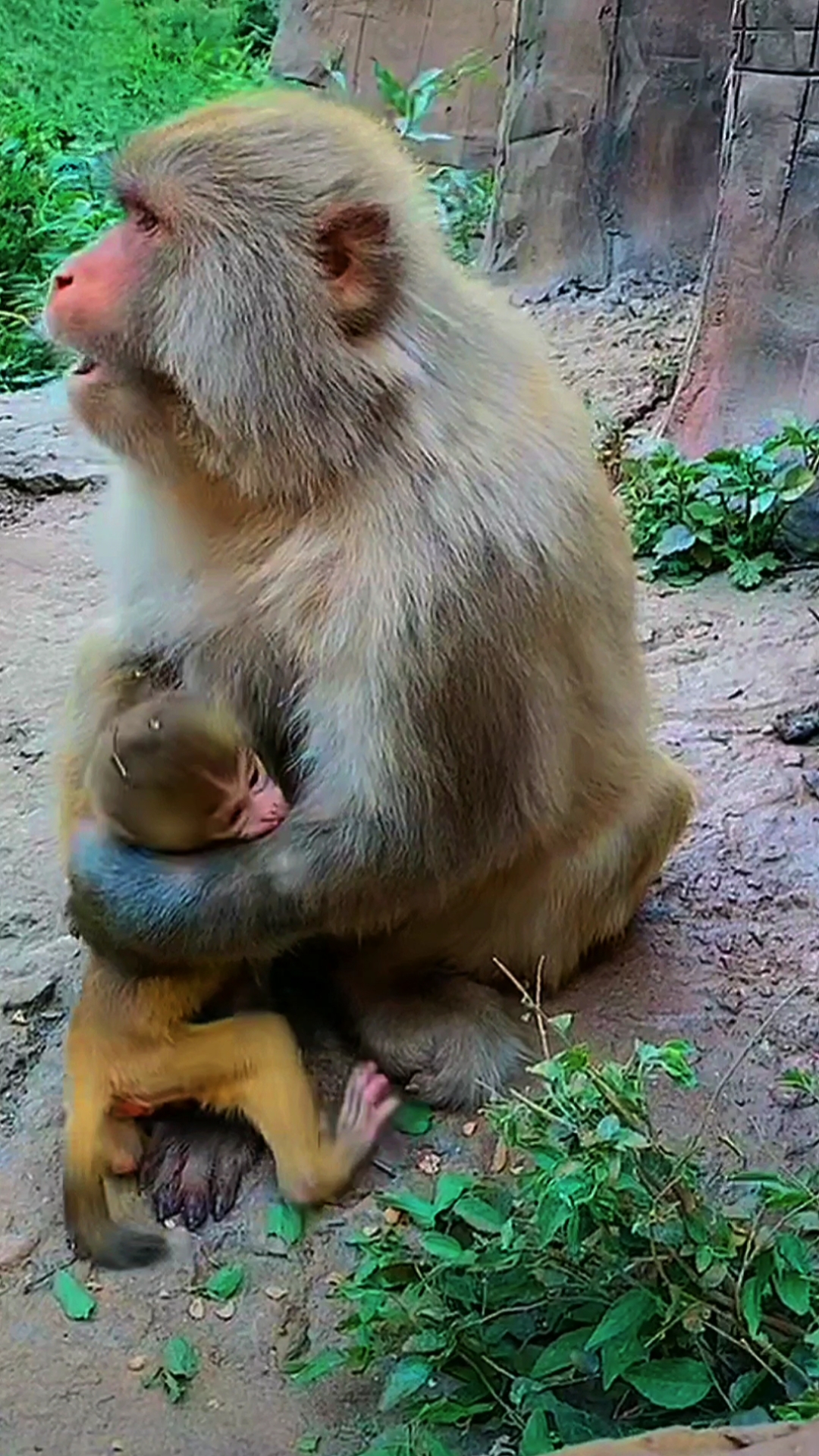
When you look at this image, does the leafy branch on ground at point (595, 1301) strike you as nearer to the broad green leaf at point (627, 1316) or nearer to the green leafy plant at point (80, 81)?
the broad green leaf at point (627, 1316)

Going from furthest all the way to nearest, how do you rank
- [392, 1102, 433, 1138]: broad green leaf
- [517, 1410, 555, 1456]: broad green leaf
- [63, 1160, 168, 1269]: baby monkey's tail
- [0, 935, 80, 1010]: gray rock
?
[0, 935, 80, 1010]: gray rock < [392, 1102, 433, 1138]: broad green leaf < [63, 1160, 168, 1269]: baby monkey's tail < [517, 1410, 555, 1456]: broad green leaf

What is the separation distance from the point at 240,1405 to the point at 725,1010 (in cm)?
118

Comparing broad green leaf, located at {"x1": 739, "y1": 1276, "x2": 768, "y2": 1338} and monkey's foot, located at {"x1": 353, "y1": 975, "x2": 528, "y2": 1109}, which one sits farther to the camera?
monkey's foot, located at {"x1": 353, "y1": 975, "x2": 528, "y2": 1109}

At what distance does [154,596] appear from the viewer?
3.06m

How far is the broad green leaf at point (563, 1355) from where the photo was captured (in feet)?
8.23

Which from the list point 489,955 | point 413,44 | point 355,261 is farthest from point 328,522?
point 413,44

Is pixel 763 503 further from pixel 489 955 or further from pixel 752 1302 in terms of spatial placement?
pixel 752 1302

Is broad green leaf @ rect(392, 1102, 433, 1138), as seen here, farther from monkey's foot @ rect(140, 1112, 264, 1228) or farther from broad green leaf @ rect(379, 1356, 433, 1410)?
broad green leaf @ rect(379, 1356, 433, 1410)

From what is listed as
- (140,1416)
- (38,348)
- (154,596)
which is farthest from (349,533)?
(38,348)

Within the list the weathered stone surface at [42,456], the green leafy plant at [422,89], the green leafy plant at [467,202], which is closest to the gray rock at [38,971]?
the weathered stone surface at [42,456]

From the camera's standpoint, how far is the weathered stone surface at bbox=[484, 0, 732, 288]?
6.38 m

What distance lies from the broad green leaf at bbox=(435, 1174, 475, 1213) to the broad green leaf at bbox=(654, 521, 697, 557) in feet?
8.88

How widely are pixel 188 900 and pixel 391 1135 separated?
57 cm

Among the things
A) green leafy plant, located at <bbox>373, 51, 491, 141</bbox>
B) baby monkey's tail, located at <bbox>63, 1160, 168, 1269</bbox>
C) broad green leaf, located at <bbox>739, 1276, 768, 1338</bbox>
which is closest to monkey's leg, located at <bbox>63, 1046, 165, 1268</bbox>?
baby monkey's tail, located at <bbox>63, 1160, 168, 1269</bbox>
